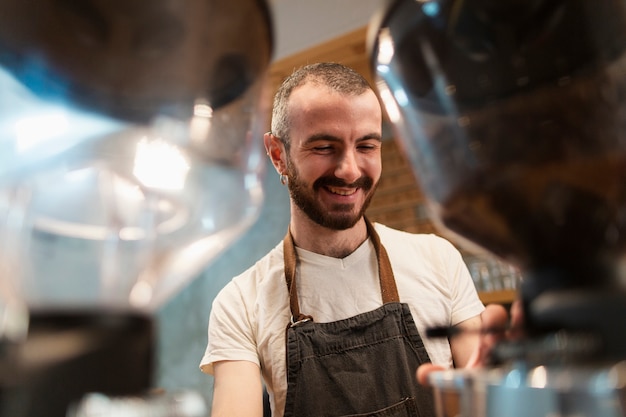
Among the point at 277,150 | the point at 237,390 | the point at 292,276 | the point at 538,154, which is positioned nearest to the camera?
the point at 538,154

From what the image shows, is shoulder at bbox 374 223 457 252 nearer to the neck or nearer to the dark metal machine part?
the neck

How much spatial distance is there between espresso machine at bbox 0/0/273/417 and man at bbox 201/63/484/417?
665mm

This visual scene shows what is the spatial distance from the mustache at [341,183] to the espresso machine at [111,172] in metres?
0.65

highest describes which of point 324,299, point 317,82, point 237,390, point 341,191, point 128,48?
point 317,82

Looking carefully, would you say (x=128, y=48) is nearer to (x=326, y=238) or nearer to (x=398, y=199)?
(x=326, y=238)

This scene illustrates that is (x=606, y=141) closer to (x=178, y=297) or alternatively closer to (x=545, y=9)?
(x=545, y=9)

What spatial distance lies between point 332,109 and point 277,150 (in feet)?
0.82

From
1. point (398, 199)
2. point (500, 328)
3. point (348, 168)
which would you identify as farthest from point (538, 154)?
point (398, 199)

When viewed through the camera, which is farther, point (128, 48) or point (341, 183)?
point (341, 183)

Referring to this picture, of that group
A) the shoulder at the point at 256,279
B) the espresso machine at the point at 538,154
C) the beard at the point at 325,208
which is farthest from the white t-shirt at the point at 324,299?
the espresso machine at the point at 538,154

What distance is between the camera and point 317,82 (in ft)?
4.12

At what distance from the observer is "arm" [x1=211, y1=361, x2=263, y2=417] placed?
3.61ft

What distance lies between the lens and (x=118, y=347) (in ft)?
1.35

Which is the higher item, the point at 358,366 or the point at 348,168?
the point at 348,168
